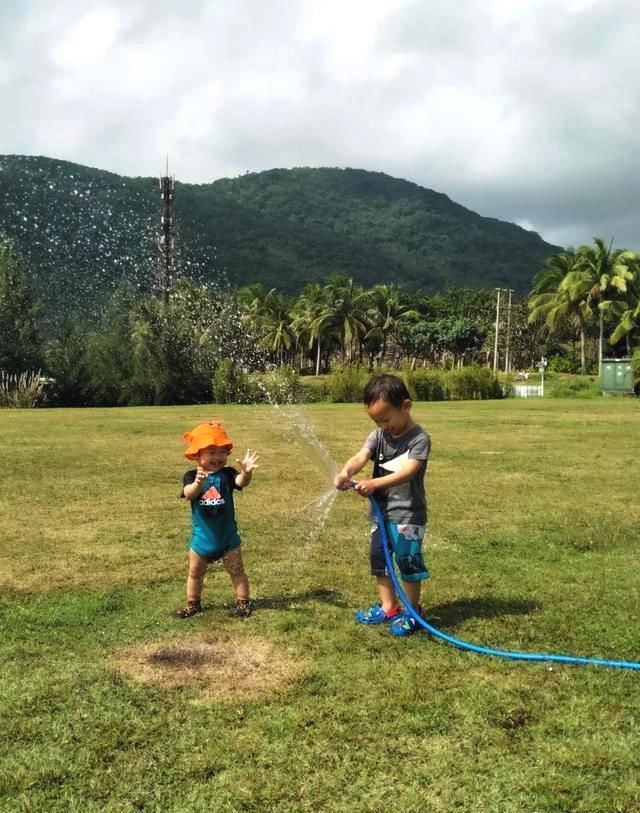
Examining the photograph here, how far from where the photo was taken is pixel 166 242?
122ft

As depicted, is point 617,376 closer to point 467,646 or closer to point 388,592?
point 388,592

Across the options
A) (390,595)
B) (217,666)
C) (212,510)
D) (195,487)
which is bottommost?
(217,666)

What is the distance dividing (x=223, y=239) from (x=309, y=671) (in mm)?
131351

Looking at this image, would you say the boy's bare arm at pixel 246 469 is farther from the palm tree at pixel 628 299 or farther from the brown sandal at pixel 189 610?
the palm tree at pixel 628 299

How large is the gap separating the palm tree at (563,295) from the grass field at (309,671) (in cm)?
5075

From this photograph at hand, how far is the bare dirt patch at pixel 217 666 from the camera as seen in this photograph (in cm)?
376

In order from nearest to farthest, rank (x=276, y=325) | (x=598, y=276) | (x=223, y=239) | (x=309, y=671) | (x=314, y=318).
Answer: (x=309, y=671) → (x=598, y=276) → (x=314, y=318) → (x=276, y=325) → (x=223, y=239)

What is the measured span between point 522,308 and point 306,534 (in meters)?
73.4

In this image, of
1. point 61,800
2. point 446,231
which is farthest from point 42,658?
point 446,231

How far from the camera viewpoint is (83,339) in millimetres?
32719

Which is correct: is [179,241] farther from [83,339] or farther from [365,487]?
[365,487]

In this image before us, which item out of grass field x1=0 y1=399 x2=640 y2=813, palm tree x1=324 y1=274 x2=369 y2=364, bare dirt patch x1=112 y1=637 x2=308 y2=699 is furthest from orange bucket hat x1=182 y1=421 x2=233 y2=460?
palm tree x1=324 y1=274 x2=369 y2=364

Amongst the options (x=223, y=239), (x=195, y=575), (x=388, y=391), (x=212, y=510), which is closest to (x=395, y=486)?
(x=388, y=391)

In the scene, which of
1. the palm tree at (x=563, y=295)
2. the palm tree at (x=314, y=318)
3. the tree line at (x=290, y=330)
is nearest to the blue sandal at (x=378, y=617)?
the tree line at (x=290, y=330)
